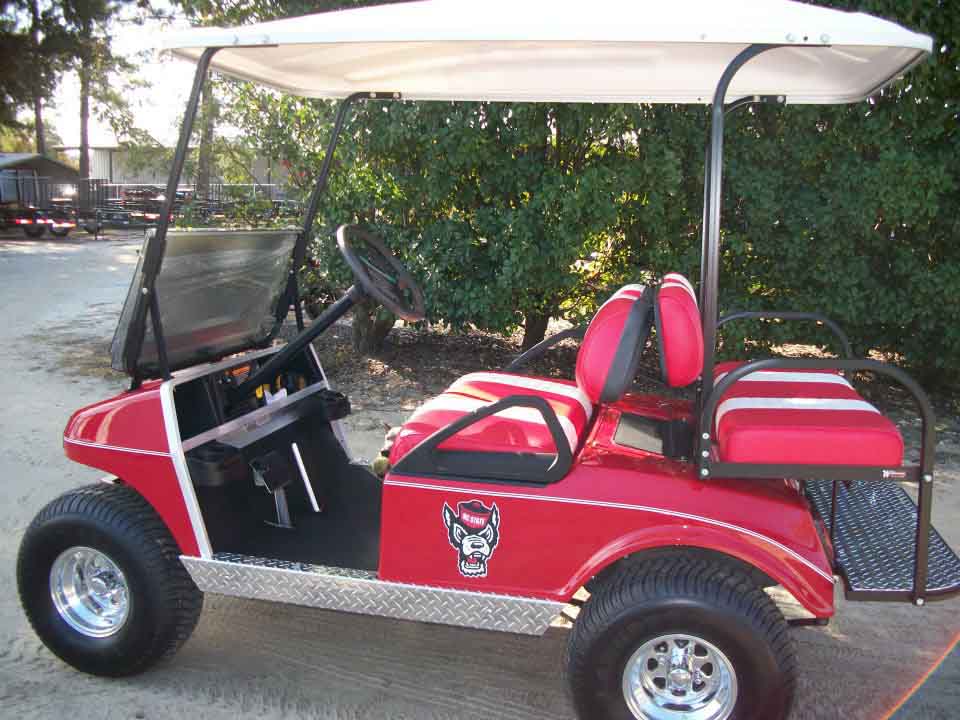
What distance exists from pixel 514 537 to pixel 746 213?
3826 millimetres

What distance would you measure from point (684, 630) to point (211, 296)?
1774 millimetres

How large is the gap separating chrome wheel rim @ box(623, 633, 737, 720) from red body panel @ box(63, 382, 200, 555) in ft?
4.17

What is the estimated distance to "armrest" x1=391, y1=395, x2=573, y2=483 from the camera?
88.4 inches

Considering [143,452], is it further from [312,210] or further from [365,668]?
[312,210]

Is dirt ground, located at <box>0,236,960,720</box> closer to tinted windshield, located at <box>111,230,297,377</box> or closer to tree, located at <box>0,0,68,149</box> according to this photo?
tinted windshield, located at <box>111,230,297,377</box>

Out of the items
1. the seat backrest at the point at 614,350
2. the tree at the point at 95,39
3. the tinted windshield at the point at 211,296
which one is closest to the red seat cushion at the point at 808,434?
the seat backrest at the point at 614,350

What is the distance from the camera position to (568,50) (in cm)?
244

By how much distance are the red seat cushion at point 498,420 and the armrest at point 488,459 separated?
0.04 m

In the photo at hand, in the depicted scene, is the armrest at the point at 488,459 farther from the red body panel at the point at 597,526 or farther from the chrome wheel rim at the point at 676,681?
the chrome wheel rim at the point at 676,681

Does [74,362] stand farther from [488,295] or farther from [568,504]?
[568,504]

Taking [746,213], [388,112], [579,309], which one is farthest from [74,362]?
[746,213]

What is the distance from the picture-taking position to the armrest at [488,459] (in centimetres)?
225

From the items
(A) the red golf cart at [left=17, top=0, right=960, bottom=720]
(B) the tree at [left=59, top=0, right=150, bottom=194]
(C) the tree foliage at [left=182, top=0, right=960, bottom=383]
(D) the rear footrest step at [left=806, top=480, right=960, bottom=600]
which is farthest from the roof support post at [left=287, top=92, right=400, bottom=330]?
(B) the tree at [left=59, top=0, right=150, bottom=194]

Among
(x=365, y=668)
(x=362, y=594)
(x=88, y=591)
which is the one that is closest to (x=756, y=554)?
(x=362, y=594)
